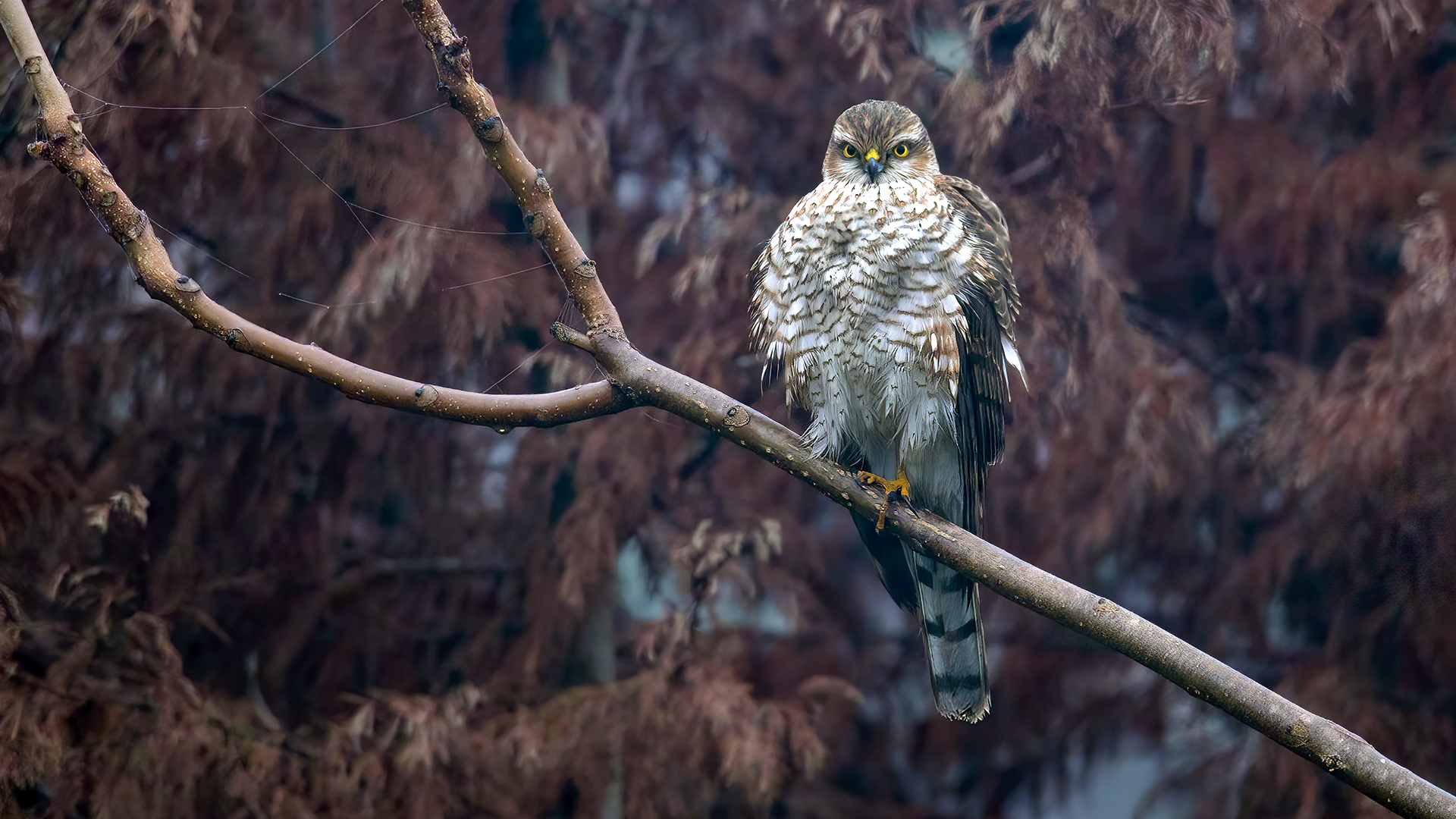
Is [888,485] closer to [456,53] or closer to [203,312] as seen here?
[456,53]

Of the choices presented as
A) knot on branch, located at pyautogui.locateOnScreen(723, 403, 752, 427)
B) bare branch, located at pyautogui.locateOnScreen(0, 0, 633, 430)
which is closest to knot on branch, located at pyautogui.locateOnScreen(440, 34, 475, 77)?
bare branch, located at pyautogui.locateOnScreen(0, 0, 633, 430)

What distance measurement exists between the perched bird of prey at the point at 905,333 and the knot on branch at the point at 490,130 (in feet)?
2.89

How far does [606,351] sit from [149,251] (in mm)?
805

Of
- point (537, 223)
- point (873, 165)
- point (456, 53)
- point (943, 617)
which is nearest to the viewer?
point (456, 53)

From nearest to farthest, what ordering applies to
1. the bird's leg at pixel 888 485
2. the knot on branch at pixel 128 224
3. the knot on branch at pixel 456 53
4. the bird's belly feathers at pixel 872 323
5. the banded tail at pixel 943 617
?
the knot on branch at pixel 456 53
the knot on branch at pixel 128 224
the bird's leg at pixel 888 485
the bird's belly feathers at pixel 872 323
the banded tail at pixel 943 617

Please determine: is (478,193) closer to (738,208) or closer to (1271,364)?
(738,208)

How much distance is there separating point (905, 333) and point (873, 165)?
42cm

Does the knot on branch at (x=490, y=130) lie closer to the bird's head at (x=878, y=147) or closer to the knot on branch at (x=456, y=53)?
the knot on branch at (x=456, y=53)

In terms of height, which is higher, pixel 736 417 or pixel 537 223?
pixel 537 223

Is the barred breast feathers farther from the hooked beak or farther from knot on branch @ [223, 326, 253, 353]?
knot on branch @ [223, 326, 253, 353]

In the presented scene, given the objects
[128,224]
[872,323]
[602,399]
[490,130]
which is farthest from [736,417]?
[128,224]

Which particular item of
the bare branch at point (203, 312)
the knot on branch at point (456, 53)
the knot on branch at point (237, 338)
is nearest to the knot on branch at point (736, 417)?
the bare branch at point (203, 312)

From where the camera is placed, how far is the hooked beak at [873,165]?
2.52 metres

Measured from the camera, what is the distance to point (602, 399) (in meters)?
2.02
